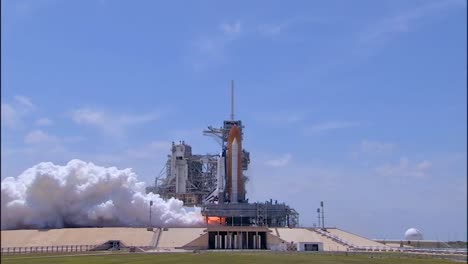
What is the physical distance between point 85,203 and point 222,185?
103 ft

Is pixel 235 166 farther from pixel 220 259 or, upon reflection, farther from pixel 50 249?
pixel 220 259

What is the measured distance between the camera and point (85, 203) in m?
107

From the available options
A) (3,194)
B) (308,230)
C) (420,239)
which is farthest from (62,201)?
(3,194)

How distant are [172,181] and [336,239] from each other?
53.6 metres

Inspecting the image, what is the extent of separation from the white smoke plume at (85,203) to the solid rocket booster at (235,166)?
384 inches

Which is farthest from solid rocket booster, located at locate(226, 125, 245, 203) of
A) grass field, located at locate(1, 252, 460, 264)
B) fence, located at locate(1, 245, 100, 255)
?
grass field, located at locate(1, 252, 460, 264)

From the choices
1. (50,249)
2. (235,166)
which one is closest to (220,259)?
(50,249)

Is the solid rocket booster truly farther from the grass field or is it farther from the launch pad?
the grass field

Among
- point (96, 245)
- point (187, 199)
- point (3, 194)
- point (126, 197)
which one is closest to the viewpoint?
point (3, 194)

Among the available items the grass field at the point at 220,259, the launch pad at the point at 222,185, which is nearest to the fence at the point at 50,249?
the grass field at the point at 220,259

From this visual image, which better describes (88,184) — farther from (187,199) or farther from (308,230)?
(308,230)

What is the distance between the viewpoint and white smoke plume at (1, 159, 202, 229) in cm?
10183

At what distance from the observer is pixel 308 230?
10344cm

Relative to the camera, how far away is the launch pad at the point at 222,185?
11481 cm
